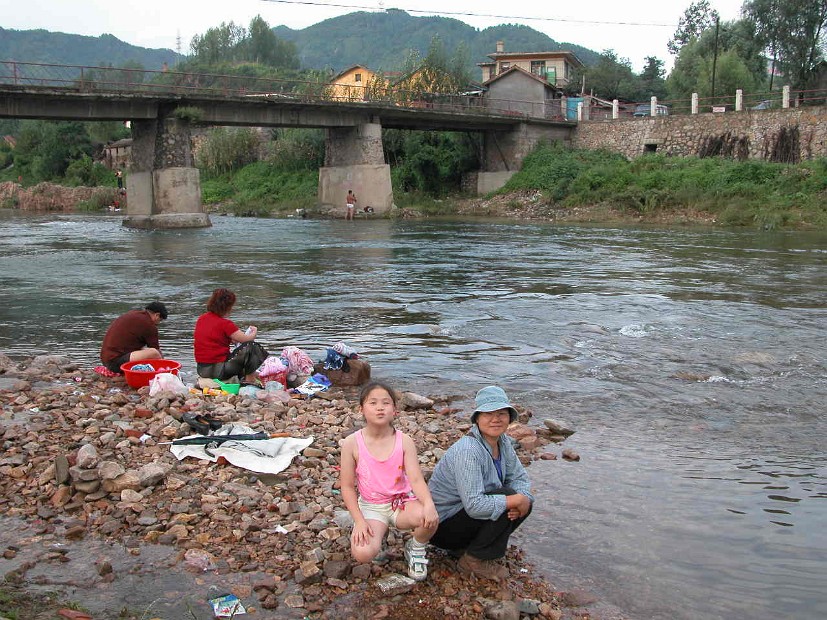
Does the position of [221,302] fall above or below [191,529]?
above

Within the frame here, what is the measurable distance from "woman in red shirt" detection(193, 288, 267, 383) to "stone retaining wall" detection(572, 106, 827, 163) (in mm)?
39455

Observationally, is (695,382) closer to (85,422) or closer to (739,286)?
(85,422)

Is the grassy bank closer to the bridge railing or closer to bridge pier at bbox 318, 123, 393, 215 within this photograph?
bridge pier at bbox 318, 123, 393, 215

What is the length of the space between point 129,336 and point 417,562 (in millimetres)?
5749

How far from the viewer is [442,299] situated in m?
17.0

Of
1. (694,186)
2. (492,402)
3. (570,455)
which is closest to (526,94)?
(694,186)

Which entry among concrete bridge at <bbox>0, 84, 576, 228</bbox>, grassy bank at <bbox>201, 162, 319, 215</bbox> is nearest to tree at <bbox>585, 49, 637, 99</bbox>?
concrete bridge at <bbox>0, 84, 576, 228</bbox>

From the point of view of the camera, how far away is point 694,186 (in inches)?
1615

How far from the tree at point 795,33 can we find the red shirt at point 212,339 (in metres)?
53.7

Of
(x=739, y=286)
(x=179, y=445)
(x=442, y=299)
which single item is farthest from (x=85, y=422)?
(x=739, y=286)

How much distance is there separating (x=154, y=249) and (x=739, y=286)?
61.1 feet

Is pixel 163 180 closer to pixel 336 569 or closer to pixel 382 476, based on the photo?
pixel 382 476

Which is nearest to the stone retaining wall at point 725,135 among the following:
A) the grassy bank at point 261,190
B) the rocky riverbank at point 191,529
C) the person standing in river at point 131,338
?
the grassy bank at point 261,190

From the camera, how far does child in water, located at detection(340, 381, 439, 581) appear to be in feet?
16.2
